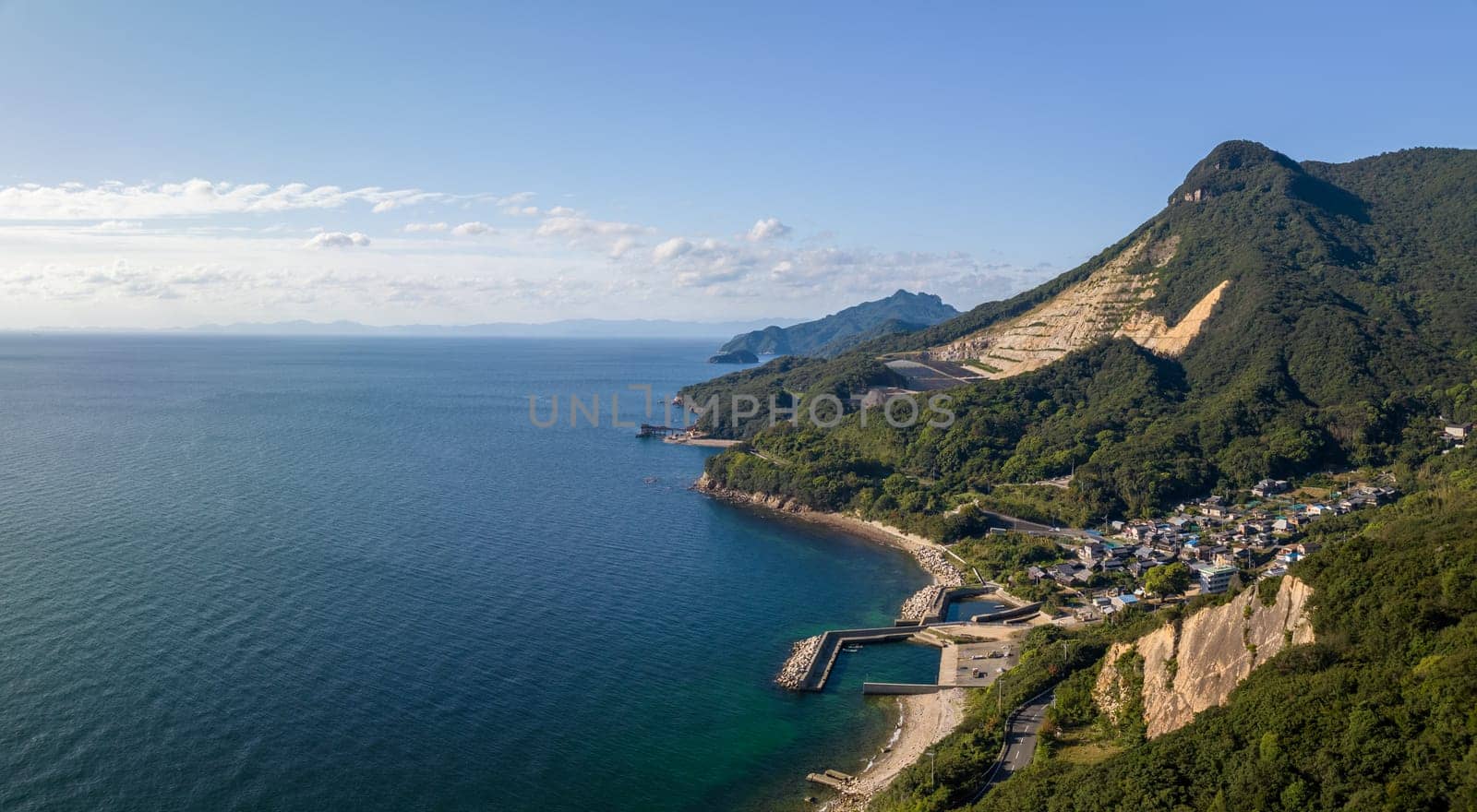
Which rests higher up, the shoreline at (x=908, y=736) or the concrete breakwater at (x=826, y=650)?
the concrete breakwater at (x=826, y=650)

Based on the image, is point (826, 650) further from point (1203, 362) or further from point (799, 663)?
point (1203, 362)

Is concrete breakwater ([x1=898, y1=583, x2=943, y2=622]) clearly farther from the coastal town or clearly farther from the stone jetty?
the stone jetty

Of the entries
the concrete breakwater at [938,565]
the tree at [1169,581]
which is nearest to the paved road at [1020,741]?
the tree at [1169,581]

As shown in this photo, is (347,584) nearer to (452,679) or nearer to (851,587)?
(452,679)

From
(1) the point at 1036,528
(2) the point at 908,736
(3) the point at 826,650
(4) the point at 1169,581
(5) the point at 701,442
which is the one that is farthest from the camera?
(5) the point at 701,442

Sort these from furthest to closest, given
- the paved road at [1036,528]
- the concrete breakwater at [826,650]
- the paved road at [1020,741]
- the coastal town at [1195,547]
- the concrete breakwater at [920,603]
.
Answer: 1. the paved road at [1036,528]
2. the concrete breakwater at [920,603]
3. the coastal town at [1195,547]
4. the concrete breakwater at [826,650]
5. the paved road at [1020,741]

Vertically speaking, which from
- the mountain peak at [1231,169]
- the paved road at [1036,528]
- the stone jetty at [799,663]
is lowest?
the stone jetty at [799,663]

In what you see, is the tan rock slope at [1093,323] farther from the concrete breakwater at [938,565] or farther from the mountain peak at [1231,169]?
the concrete breakwater at [938,565]

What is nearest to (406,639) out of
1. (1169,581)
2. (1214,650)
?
(1214,650)
